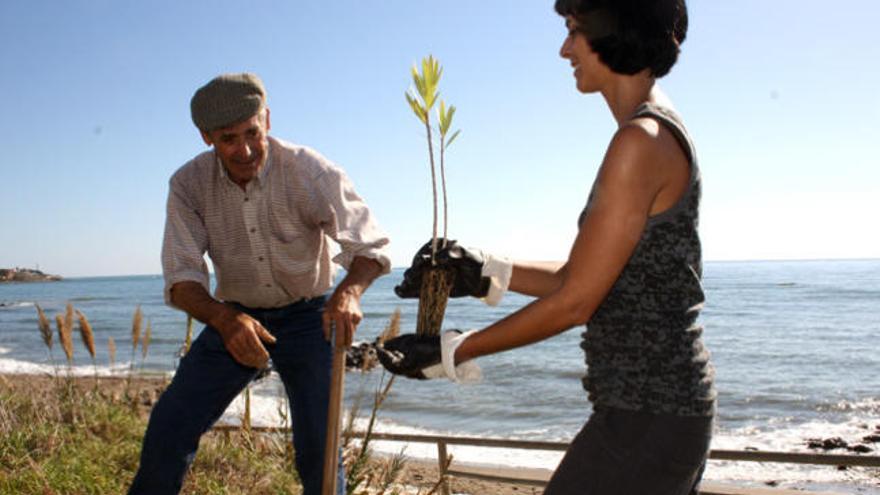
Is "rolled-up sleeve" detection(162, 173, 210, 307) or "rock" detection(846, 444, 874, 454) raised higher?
"rolled-up sleeve" detection(162, 173, 210, 307)

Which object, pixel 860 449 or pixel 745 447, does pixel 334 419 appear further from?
pixel 860 449

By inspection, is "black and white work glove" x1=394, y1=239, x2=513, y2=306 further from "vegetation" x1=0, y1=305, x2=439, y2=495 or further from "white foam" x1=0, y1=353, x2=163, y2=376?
"white foam" x1=0, y1=353, x2=163, y2=376

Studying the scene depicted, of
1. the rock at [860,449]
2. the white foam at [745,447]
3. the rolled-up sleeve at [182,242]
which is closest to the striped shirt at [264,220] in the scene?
the rolled-up sleeve at [182,242]

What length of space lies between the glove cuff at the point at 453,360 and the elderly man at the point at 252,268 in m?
0.74

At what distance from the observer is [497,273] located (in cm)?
225

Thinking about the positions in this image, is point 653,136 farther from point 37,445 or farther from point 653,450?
point 37,445

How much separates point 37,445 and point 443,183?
385 centimetres

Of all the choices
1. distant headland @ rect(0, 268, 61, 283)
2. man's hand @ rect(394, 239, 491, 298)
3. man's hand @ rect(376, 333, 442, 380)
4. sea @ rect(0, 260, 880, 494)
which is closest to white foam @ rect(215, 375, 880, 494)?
sea @ rect(0, 260, 880, 494)

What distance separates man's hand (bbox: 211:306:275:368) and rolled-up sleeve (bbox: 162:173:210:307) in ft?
0.70

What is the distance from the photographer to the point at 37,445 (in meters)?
4.80

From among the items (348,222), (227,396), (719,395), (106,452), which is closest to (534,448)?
(106,452)

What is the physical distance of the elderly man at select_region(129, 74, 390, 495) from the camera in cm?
280

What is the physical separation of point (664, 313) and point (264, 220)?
1885mm

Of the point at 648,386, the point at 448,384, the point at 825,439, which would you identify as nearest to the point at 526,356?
the point at 448,384
